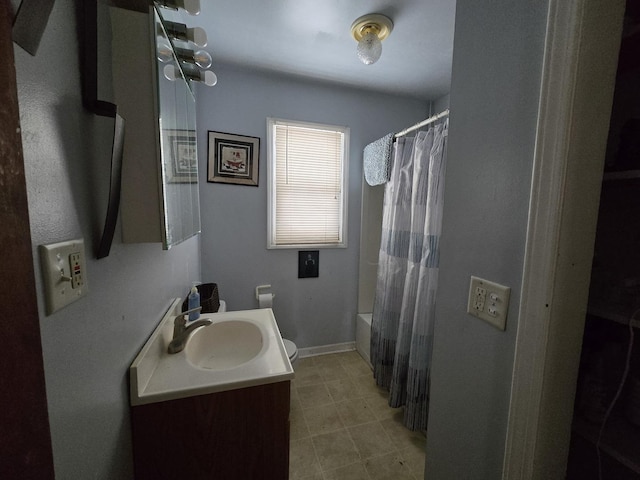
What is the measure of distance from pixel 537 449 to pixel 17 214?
1082mm

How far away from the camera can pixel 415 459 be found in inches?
55.1

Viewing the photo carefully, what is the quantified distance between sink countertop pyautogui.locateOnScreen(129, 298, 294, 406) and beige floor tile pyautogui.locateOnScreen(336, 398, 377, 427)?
39.1 inches

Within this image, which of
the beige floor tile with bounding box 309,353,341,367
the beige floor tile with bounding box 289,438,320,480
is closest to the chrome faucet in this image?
the beige floor tile with bounding box 289,438,320,480

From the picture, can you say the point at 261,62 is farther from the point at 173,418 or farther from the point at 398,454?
the point at 398,454

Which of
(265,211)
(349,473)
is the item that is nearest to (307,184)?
A: (265,211)

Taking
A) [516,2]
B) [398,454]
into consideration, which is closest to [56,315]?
[516,2]

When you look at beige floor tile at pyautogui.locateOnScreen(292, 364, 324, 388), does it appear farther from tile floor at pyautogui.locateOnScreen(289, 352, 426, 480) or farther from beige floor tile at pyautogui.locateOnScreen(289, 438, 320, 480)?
beige floor tile at pyautogui.locateOnScreen(289, 438, 320, 480)

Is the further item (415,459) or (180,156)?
(415,459)

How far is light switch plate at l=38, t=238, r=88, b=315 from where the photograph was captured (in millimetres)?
446

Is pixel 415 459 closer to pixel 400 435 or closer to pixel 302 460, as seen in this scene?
pixel 400 435

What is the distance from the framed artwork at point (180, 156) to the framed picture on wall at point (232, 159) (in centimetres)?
74

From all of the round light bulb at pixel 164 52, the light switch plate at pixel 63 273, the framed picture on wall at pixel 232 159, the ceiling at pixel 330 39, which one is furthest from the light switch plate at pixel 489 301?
the framed picture on wall at pixel 232 159

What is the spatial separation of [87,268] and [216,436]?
706 millimetres

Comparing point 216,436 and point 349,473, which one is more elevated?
point 216,436
